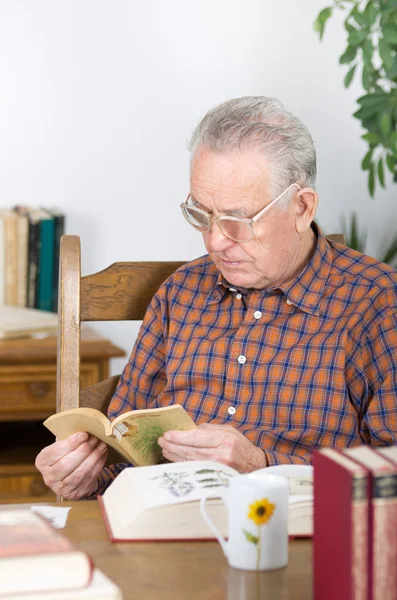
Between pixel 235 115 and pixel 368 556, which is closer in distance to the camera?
pixel 368 556

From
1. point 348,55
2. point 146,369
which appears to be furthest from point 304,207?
point 348,55

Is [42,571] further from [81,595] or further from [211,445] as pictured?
[211,445]

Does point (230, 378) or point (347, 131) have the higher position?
point (347, 131)

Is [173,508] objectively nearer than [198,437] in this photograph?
Yes

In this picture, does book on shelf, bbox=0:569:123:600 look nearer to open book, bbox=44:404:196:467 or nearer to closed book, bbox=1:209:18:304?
open book, bbox=44:404:196:467

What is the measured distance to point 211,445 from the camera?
1357 mm

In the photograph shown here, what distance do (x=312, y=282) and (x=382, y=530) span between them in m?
0.86

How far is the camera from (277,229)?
159cm

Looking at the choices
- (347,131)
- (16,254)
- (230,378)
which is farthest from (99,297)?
(347,131)

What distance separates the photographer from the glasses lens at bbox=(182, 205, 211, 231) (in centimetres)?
158

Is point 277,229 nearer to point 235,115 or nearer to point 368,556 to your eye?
point 235,115

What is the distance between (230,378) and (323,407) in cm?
18

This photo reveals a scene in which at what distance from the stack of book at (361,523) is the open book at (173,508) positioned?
0.92 ft

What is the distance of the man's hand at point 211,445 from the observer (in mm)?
1352
